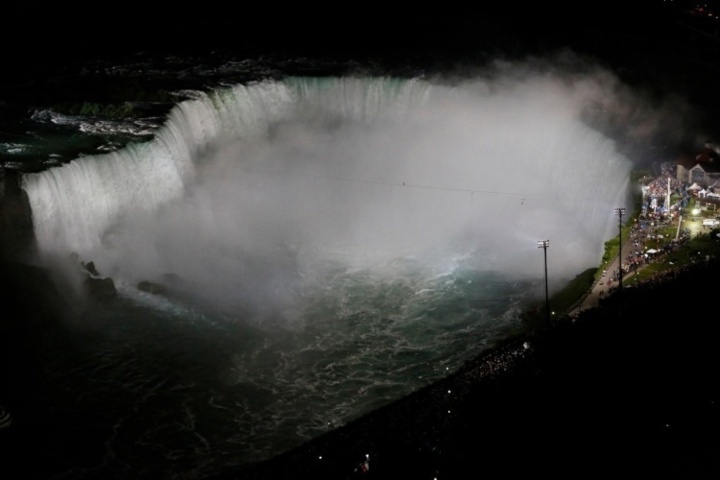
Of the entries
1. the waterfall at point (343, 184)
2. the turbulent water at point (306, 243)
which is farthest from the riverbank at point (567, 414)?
the waterfall at point (343, 184)

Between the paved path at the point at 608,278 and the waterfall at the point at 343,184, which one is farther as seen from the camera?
the waterfall at the point at 343,184

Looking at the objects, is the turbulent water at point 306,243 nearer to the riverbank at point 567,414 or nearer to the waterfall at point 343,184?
the waterfall at point 343,184

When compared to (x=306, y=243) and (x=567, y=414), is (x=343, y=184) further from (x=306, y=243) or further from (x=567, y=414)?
(x=567, y=414)

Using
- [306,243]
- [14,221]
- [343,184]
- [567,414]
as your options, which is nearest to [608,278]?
[567,414]

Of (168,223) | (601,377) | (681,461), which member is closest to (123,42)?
(168,223)

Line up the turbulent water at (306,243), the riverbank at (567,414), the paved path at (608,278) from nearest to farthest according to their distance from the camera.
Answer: the riverbank at (567,414)
the turbulent water at (306,243)
the paved path at (608,278)

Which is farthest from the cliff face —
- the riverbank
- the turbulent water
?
the riverbank
